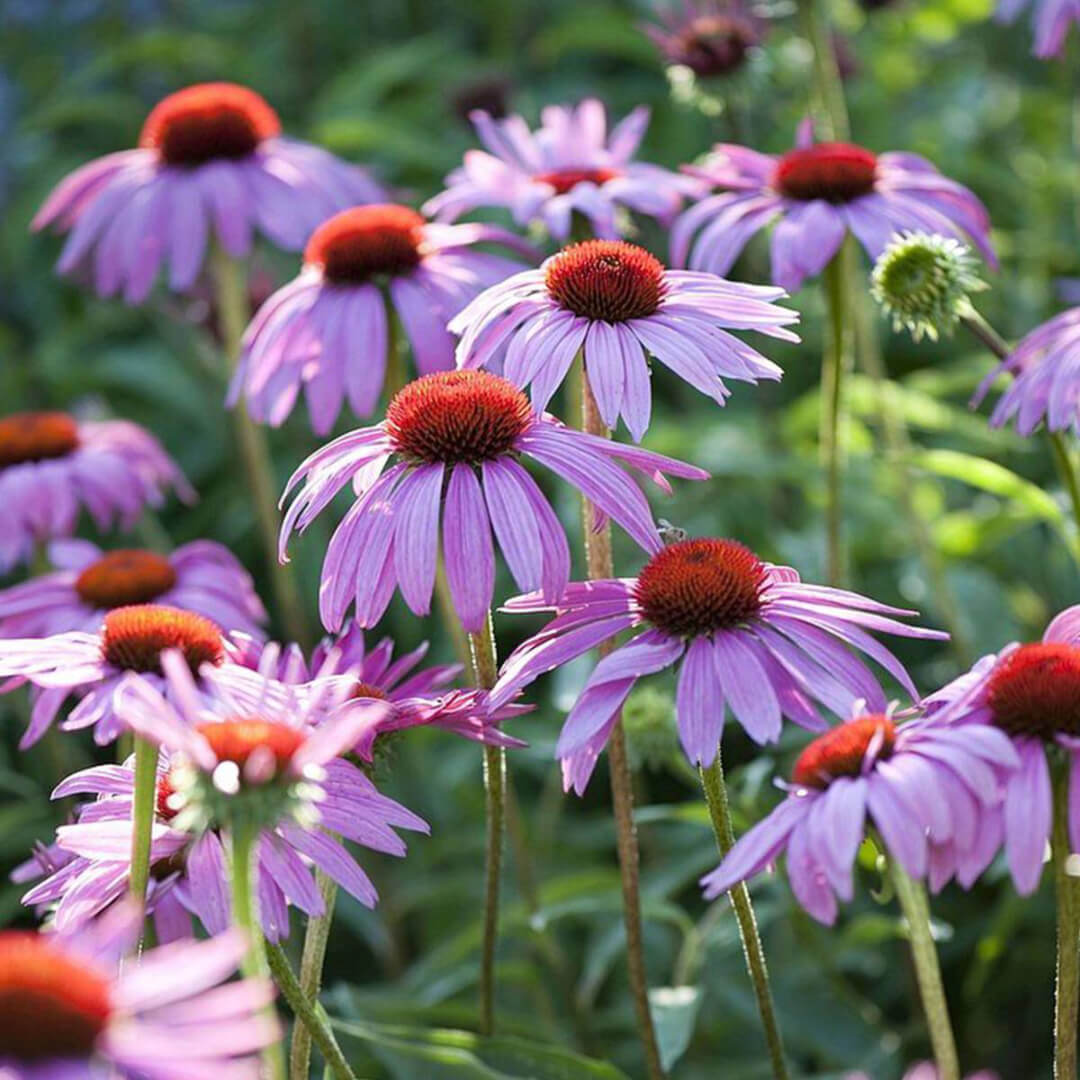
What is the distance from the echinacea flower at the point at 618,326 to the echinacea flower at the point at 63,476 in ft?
2.34

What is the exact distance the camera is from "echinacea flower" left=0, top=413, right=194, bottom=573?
1.75 metres

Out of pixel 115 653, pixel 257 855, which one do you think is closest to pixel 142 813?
pixel 257 855

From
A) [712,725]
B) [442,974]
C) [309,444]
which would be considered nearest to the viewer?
[712,725]

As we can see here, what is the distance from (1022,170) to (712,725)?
2.07 meters

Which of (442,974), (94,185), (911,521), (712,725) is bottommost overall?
(442,974)

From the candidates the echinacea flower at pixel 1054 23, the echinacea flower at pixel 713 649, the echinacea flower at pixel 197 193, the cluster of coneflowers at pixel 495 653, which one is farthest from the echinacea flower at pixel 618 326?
the echinacea flower at pixel 1054 23

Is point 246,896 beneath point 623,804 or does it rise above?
above

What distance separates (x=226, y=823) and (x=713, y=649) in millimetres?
312

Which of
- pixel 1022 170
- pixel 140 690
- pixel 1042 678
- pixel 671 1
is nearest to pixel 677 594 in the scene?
pixel 1042 678

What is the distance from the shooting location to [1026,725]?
88cm

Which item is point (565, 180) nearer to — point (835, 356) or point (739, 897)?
point (835, 356)

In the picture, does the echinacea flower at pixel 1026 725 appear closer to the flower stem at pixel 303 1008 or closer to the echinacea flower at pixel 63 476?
the flower stem at pixel 303 1008

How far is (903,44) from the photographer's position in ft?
10.7

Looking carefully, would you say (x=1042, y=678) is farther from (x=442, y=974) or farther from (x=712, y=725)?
(x=442, y=974)
